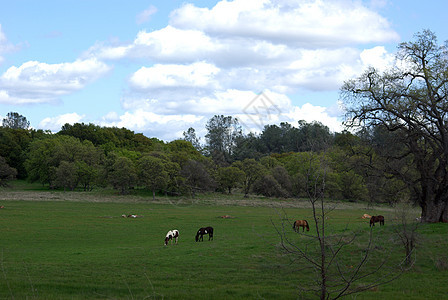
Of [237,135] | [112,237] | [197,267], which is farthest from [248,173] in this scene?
[197,267]

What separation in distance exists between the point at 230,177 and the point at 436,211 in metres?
66.8

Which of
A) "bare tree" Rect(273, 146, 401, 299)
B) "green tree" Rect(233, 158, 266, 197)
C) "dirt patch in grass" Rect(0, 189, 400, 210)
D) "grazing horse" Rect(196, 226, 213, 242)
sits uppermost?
"green tree" Rect(233, 158, 266, 197)

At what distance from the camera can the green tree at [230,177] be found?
301 feet

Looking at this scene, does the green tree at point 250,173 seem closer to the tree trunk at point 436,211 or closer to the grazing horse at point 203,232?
the grazing horse at point 203,232

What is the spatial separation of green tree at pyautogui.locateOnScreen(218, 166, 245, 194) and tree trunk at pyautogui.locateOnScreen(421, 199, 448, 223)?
6519cm

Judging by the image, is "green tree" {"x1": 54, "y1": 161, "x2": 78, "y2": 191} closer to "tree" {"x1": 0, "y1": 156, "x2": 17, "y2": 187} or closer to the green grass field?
"tree" {"x1": 0, "y1": 156, "x2": 17, "y2": 187}

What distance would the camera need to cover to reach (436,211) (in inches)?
1052

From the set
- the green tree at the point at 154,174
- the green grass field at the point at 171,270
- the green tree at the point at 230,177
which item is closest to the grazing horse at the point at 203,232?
the green grass field at the point at 171,270

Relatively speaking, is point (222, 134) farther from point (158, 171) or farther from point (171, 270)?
point (171, 270)

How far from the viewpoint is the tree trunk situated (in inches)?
1046

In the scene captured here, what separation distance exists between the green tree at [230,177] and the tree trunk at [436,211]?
214 ft

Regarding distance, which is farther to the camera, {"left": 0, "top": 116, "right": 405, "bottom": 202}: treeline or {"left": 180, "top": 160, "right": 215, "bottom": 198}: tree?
{"left": 180, "top": 160, "right": 215, "bottom": 198}: tree

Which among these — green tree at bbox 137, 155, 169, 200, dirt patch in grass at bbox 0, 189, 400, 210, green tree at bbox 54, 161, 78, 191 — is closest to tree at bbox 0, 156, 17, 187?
dirt patch in grass at bbox 0, 189, 400, 210

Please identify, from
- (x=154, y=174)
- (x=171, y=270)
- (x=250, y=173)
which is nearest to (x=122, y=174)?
(x=154, y=174)
